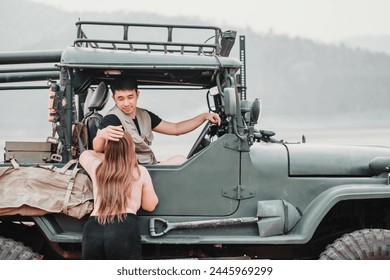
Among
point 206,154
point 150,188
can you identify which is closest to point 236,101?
point 206,154

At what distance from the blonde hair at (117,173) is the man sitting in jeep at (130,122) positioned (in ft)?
0.26

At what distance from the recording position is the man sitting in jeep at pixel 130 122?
14.5 feet

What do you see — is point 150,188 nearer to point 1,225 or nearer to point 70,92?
point 70,92

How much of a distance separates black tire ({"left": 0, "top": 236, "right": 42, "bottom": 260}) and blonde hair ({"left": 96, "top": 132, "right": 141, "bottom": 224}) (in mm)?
695

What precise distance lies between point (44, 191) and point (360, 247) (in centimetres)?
230

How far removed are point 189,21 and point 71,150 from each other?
331 centimetres

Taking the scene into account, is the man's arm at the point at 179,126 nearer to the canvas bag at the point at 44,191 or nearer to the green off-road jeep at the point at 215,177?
the green off-road jeep at the point at 215,177

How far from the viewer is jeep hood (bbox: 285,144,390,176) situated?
4.78 m

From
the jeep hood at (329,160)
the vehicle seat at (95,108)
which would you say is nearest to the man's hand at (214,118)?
the jeep hood at (329,160)

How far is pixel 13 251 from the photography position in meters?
4.52

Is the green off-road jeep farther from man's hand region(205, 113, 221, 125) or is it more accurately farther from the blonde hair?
the blonde hair

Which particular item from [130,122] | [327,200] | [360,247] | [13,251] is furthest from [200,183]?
[13,251]

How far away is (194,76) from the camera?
4.88 m

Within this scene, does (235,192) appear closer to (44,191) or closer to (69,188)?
(69,188)
